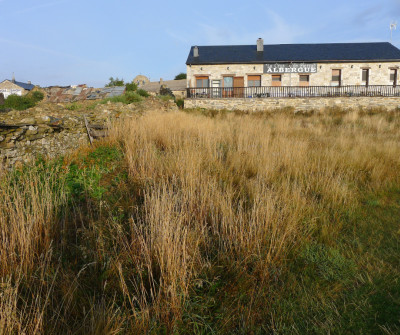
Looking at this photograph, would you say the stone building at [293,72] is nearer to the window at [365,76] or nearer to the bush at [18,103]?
the window at [365,76]

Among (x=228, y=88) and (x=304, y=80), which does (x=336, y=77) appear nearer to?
(x=304, y=80)

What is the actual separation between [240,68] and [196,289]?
26214mm

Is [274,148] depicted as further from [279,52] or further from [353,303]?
[279,52]

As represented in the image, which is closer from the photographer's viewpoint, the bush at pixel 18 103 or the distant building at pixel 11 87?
the bush at pixel 18 103

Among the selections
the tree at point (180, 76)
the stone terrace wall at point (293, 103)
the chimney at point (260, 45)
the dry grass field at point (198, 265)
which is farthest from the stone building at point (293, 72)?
the tree at point (180, 76)

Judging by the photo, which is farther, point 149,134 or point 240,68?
point 240,68

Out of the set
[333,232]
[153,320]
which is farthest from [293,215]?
[153,320]

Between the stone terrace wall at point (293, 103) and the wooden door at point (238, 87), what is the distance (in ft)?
5.11

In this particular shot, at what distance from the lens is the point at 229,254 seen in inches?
103

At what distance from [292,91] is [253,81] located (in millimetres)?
3846

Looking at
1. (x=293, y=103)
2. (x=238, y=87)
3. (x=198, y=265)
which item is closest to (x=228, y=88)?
(x=238, y=87)

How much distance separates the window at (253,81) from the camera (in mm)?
26375

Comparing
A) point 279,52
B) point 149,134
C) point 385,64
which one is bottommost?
point 149,134

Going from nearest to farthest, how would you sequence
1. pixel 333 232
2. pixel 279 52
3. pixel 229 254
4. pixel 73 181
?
pixel 229 254 → pixel 333 232 → pixel 73 181 → pixel 279 52
